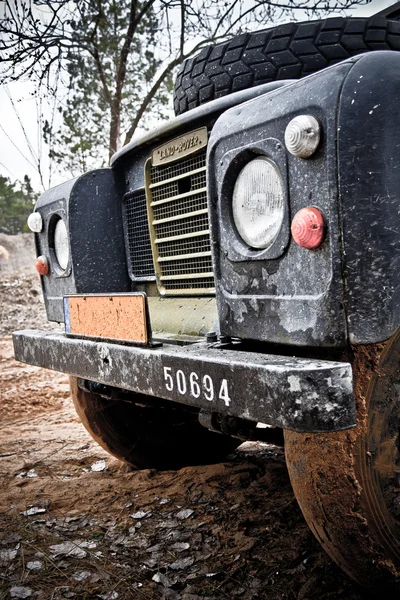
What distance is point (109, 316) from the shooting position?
7.22 ft

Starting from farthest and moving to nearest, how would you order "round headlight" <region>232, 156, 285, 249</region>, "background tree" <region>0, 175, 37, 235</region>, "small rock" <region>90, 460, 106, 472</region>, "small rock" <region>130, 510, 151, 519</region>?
"background tree" <region>0, 175, 37, 235</region> → "small rock" <region>90, 460, 106, 472</region> → "small rock" <region>130, 510, 151, 519</region> → "round headlight" <region>232, 156, 285, 249</region>

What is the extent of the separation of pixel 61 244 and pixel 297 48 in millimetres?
1416

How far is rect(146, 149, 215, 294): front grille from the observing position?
95.7 inches

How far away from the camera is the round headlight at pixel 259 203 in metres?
1.75

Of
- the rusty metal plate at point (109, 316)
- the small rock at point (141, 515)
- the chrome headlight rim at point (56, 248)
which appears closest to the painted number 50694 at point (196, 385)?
the rusty metal plate at point (109, 316)

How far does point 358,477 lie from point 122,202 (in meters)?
1.83

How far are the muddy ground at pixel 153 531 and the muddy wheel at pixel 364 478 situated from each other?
272 mm

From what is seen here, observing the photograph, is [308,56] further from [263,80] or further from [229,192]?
[229,192]

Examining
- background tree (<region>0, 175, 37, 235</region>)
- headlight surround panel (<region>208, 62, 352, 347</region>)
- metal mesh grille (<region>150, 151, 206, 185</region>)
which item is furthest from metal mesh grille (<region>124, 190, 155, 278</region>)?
background tree (<region>0, 175, 37, 235</region>)

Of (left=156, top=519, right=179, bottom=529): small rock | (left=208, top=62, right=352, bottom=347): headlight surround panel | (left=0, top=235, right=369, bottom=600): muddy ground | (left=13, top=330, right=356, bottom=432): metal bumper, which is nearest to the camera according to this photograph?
(left=13, top=330, right=356, bottom=432): metal bumper

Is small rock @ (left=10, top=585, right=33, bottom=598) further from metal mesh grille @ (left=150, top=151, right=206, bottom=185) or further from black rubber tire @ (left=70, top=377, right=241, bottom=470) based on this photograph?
metal mesh grille @ (left=150, top=151, right=206, bottom=185)

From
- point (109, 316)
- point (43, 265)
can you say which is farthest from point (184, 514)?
point (43, 265)

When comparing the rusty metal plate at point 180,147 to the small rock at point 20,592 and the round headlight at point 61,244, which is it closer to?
the round headlight at point 61,244

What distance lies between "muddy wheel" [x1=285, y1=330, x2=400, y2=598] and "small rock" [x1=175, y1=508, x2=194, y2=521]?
3.59 ft
